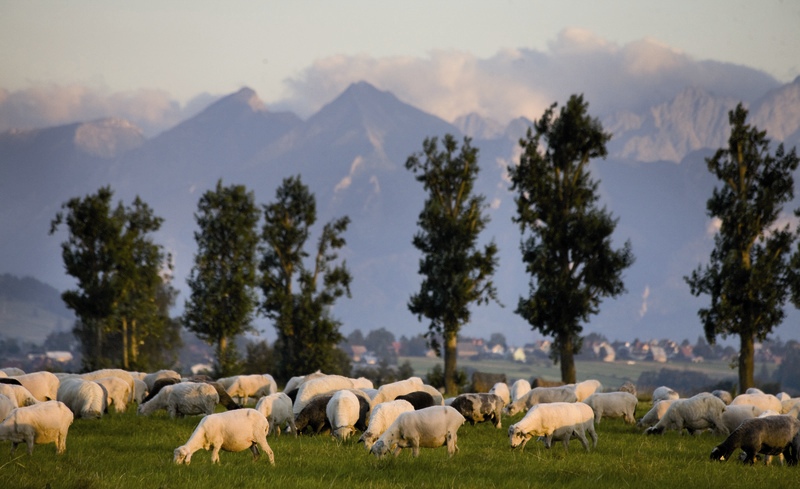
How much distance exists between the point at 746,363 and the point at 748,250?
6.09 m

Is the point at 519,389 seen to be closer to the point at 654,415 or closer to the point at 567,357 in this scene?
the point at 567,357

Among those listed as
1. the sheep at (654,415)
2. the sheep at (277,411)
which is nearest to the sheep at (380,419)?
the sheep at (277,411)

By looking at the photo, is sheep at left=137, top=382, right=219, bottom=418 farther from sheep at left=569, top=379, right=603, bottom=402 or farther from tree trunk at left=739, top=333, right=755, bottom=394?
tree trunk at left=739, top=333, right=755, bottom=394

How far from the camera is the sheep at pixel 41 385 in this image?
3322cm

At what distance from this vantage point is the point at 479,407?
94.6 ft

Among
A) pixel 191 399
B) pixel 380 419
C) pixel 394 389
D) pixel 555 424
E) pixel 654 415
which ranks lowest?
pixel 654 415

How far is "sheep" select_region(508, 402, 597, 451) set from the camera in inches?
923

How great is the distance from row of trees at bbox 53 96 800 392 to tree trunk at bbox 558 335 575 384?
0.08 metres

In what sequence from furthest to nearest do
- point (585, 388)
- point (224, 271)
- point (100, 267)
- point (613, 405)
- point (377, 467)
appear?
point (224, 271) → point (100, 267) → point (585, 388) → point (613, 405) → point (377, 467)

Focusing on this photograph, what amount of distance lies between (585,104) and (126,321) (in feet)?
119

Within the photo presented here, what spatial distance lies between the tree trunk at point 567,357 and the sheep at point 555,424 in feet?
94.7

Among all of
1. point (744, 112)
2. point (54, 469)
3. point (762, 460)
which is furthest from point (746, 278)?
point (54, 469)

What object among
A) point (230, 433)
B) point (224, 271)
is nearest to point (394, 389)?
point (230, 433)

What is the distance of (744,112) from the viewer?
172ft
